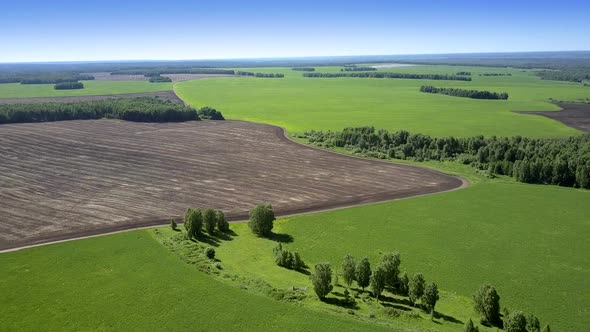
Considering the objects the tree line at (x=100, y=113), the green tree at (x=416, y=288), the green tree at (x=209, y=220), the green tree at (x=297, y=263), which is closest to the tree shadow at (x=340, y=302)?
the green tree at (x=416, y=288)

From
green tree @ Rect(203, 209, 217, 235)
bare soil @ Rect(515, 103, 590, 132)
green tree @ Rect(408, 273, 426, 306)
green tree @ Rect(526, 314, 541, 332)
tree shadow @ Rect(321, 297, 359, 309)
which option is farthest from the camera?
bare soil @ Rect(515, 103, 590, 132)

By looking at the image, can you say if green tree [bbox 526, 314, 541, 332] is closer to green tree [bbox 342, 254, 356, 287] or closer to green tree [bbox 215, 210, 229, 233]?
green tree [bbox 342, 254, 356, 287]

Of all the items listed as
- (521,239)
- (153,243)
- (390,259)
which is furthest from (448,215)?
(153,243)

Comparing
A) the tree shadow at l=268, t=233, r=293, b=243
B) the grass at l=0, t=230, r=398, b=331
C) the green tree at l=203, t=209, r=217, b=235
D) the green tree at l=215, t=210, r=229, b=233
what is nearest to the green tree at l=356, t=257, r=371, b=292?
the grass at l=0, t=230, r=398, b=331

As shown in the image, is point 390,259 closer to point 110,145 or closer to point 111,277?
point 111,277

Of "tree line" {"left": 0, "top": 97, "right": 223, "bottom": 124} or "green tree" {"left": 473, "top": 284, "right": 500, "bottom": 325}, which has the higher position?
"tree line" {"left": 0, "top": 97, "right": 223, "bottom": 124}

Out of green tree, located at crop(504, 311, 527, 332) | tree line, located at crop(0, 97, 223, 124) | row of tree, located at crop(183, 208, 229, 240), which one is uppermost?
tree line, located at crop(0, 97, 223, 124)

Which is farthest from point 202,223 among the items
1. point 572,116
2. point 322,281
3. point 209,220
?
point 572,116

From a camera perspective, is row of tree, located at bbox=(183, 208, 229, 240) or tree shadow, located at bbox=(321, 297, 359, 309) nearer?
tree shadow, located at bbox=(321, 297, 359, 309)

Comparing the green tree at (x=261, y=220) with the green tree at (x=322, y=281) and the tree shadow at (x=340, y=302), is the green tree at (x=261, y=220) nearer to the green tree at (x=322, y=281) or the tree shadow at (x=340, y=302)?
the green tree at (x=322, y=281)
